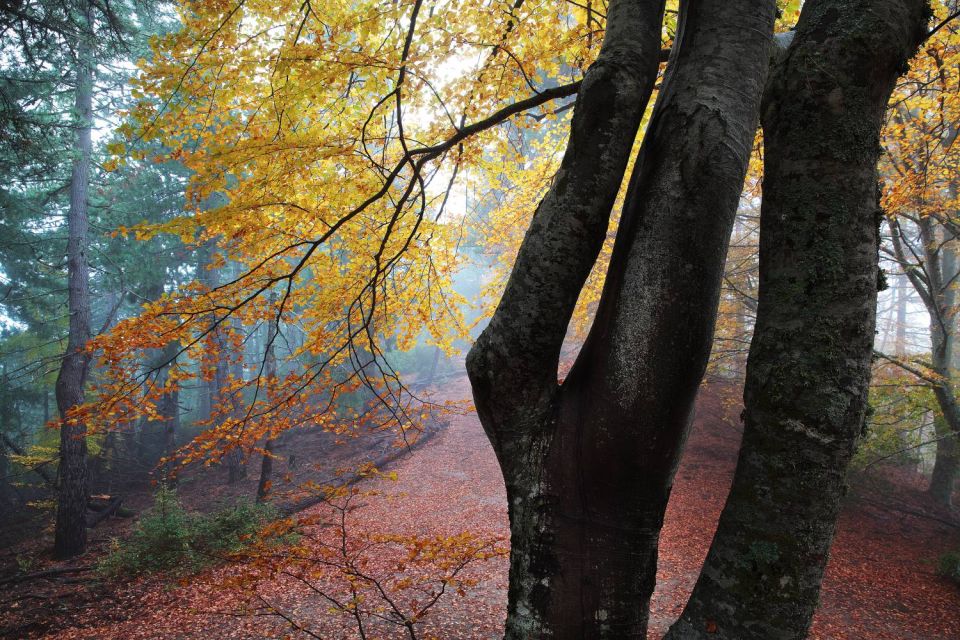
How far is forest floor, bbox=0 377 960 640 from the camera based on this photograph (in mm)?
5410

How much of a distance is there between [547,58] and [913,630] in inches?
316

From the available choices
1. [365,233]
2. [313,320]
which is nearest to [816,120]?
[365,233]

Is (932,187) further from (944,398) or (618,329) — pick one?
(618,329)

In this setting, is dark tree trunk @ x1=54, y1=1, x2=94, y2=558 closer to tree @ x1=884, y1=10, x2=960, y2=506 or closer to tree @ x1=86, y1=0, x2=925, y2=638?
tree @ x1=86, y1=0, x2=925, y2=638

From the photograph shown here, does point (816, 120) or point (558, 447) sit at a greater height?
point (816, 120)

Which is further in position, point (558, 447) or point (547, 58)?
point (547, 58)

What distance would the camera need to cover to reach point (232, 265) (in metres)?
28.0

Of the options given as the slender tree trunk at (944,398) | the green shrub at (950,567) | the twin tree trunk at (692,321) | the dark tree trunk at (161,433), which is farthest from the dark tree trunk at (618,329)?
the dark tree trunk at (161,433)

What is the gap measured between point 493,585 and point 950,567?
6.76 m

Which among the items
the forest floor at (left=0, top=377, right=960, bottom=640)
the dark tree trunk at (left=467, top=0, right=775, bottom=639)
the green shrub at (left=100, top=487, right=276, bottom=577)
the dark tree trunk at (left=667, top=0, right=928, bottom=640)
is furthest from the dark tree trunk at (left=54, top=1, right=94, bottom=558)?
the dark tree trunk at (left=667, top=0, right=928, bottom=640)

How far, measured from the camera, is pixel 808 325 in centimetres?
134

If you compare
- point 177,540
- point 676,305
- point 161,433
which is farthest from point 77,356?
point 676,305

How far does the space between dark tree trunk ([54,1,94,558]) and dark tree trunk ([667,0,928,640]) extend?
38.7 feet

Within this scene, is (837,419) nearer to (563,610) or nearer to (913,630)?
(563,610)
